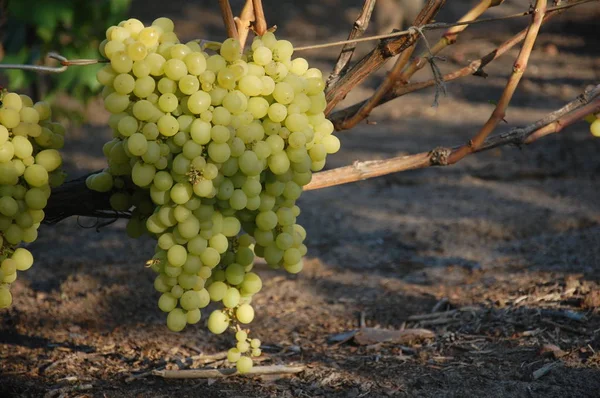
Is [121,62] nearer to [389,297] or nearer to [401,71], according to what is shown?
[401,71]

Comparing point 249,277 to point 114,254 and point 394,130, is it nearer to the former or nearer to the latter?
point 114,254

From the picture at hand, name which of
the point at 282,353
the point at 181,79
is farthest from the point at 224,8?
the point at 282,353

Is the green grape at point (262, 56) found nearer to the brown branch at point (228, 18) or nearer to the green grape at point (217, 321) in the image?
the brown branch at point (228, 18)

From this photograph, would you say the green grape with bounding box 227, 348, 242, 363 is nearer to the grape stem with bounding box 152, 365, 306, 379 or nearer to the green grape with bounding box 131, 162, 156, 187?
the grape stem with bounding box 152, 365, 306, 379

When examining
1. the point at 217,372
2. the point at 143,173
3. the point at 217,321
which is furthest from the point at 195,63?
the point at 217,372

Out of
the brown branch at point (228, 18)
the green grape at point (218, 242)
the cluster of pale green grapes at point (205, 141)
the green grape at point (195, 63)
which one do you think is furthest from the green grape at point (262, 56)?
the green grape at point (218, 242)
